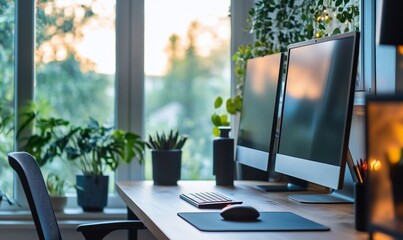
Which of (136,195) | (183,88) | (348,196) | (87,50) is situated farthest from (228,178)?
(87,50)

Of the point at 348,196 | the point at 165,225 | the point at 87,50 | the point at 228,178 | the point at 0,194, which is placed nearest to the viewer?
the point at 165,225

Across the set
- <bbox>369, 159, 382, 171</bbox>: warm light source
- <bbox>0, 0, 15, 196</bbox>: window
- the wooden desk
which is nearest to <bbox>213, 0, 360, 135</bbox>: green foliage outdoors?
the wooden desk

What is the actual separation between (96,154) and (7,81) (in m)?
0.62

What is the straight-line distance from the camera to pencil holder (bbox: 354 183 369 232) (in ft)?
5.44

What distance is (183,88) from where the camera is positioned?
365 centimetres

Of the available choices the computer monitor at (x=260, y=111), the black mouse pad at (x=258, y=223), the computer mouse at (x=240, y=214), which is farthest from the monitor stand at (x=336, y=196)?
the computer mouse at (x=240, y=214)

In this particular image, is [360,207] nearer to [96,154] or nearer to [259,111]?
[259,111]

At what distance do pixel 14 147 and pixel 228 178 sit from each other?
1255 mm

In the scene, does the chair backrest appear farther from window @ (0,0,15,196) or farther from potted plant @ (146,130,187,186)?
window @ (0,0,15,196)

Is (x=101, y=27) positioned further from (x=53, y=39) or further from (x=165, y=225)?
(x=165, y=225)

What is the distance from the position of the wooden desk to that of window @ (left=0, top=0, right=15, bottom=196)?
0.85 metres

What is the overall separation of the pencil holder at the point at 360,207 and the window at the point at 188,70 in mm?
1981

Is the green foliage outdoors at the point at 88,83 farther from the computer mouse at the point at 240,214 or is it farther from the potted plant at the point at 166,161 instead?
the computer mouse at the point at 240,214

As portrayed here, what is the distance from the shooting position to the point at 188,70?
144 inches
